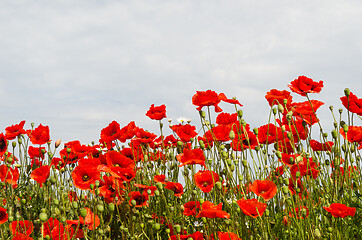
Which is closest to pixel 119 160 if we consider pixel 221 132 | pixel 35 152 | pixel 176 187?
pixel 176 187

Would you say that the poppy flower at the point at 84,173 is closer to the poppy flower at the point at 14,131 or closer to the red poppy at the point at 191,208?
the red poppy at the point at 191,208

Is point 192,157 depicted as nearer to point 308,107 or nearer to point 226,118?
point 226,118

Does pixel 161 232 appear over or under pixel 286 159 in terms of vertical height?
under

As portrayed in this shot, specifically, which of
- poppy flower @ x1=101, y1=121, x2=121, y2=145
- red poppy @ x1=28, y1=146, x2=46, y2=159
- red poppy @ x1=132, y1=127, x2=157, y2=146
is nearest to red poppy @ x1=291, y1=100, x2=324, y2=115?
red poppy @ x1=132, y1=127, x2=157, y2=146

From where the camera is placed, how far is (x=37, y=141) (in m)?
3.34

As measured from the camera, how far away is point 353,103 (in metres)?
2.68

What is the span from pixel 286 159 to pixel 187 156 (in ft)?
2.38

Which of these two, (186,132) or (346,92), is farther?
(186,132)

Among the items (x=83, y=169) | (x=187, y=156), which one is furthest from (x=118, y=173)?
(x=187, y=156)

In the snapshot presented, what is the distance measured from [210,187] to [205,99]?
2.27 ft

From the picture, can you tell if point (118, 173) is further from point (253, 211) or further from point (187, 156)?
point (253, 211)

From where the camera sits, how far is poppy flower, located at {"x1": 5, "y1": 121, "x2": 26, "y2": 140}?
358 centimetres

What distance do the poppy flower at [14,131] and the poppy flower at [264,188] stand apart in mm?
2362

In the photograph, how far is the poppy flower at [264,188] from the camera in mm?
2011
